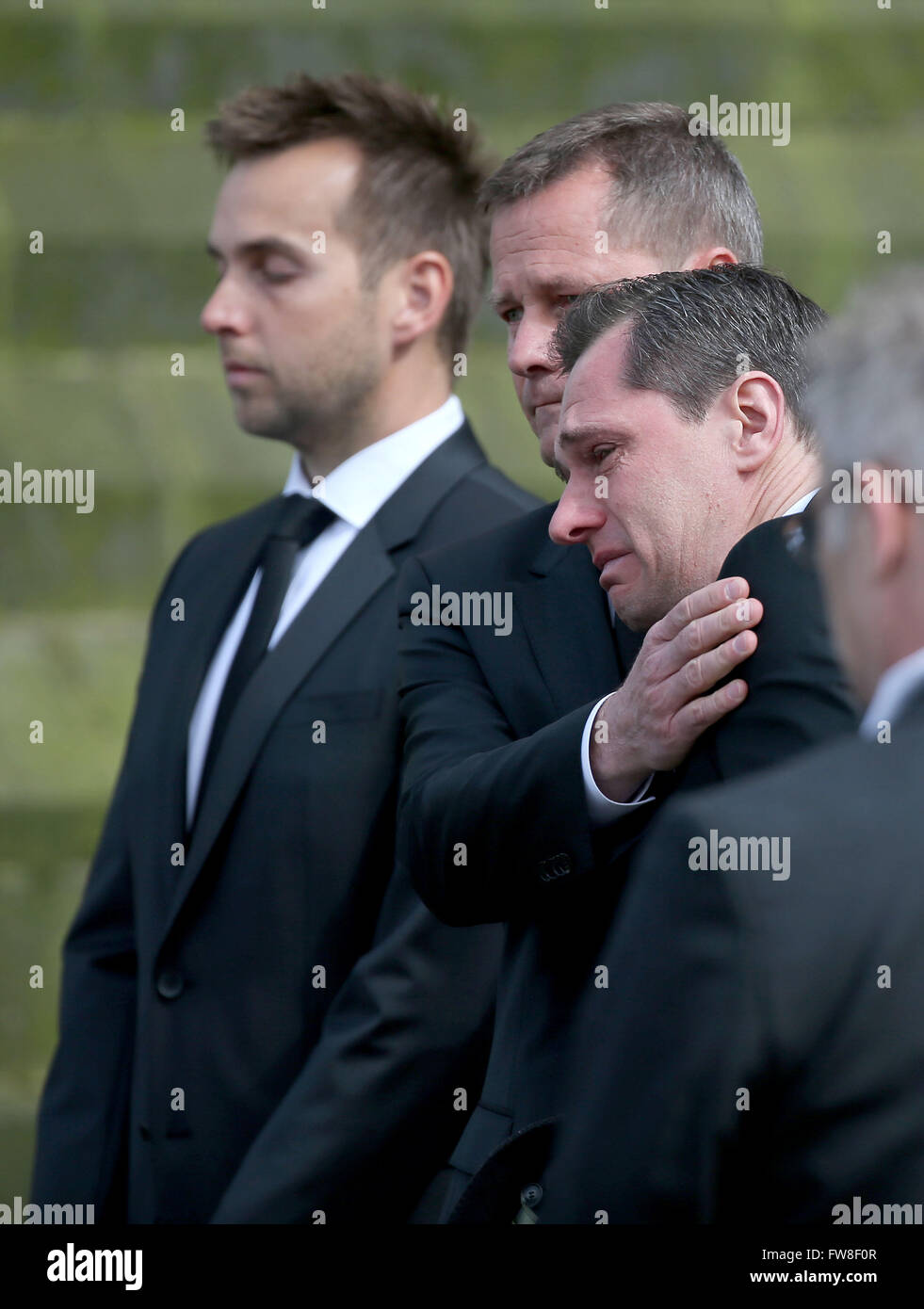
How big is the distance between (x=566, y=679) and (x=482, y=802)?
0.64ft

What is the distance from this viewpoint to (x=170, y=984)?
2.17 meters

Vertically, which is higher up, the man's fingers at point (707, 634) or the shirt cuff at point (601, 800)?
the man's fingers at point (707, 634)

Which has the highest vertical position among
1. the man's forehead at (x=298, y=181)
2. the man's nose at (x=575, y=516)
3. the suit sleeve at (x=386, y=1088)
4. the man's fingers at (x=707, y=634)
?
the man's forehead at (x=298, y=181)

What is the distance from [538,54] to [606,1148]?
9.11 ft

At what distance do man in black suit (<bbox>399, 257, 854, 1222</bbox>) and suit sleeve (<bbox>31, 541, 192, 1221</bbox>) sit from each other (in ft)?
2.93

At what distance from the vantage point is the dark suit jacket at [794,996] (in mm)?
898

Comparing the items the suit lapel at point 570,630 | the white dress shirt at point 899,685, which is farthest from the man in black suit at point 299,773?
the white dress shirt at point 899,685

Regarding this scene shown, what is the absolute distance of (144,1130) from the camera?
7.23 feet

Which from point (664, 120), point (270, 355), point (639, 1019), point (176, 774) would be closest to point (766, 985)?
point (639, 1019)

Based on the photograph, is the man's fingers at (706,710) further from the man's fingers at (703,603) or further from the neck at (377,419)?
the neck at (377,419)

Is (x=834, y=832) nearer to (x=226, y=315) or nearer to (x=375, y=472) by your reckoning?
(x=375, y=472)

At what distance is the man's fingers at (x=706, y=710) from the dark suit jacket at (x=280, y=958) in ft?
2.48

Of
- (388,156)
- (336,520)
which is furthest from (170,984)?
(388,156)

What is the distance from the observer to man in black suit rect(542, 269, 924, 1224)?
90cm
